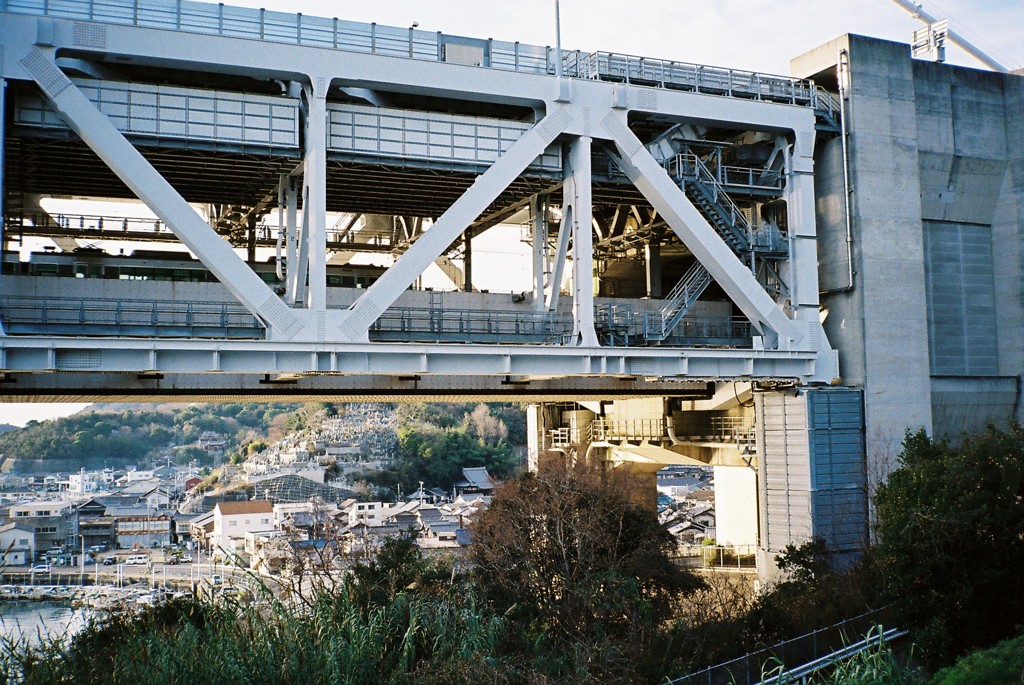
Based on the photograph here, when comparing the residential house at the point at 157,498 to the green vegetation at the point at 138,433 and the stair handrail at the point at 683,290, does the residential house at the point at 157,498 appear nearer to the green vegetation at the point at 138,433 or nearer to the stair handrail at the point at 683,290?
the green vegetation at the point at 138,433

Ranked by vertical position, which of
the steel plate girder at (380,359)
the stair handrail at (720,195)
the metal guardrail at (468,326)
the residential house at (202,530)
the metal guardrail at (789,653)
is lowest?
the residential house at (202,530)

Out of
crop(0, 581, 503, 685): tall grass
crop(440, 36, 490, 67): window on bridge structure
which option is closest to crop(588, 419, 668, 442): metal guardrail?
crop(440, 36, 490, 67): window on bridge structure

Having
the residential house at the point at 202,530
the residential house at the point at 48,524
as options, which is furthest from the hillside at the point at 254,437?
the residential house at the point at 48,524

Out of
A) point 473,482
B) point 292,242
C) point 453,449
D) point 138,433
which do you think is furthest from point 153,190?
point 138,433

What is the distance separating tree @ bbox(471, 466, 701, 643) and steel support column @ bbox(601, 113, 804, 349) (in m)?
7.19

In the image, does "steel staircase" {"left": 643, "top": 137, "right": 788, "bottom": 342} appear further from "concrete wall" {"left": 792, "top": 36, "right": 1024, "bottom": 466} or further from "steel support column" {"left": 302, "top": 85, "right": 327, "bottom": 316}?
"steel support column" {"left": 302, "top": 85, "right": 327, "bottom": 316}

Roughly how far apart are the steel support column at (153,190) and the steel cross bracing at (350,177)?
51 mm

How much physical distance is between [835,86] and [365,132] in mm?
17732

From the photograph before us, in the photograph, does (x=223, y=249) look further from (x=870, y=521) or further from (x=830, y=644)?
(x=870, y=521)

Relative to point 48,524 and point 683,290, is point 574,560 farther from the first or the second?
point 48,524

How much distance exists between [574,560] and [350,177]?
12953mm

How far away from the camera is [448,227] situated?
23844 millimetres

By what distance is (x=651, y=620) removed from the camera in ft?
70.3

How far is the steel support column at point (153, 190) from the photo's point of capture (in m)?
20.8
